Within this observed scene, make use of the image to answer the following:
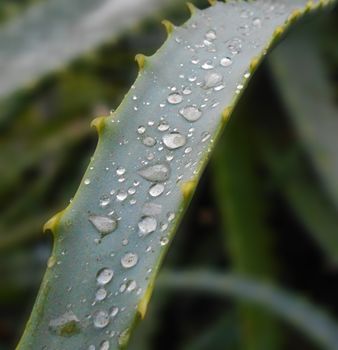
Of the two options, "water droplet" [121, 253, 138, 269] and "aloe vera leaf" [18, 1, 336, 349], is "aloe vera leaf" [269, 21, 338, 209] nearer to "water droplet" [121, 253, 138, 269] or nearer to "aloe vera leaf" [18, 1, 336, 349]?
"aloe vera leaf" [18, 1, 336, 349]

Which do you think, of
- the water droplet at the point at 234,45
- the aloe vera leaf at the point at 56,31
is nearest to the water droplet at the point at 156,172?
the water droplet at the point at 234,45

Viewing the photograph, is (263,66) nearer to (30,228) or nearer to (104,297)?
(30,228)

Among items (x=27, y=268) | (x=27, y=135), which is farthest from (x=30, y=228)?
(x=27, y=135)

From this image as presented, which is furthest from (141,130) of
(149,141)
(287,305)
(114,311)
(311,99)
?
(311,99)

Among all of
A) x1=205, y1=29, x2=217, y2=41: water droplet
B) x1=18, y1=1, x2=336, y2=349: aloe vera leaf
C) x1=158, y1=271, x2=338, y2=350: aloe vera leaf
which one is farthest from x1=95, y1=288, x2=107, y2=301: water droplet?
x1=158, y1=271, x2=338, y2=350: aloe vera leaf

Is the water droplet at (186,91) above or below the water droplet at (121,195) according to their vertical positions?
above

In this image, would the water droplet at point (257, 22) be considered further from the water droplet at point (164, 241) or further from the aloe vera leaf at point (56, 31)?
the aloe vera leaf at point (56, 31)
